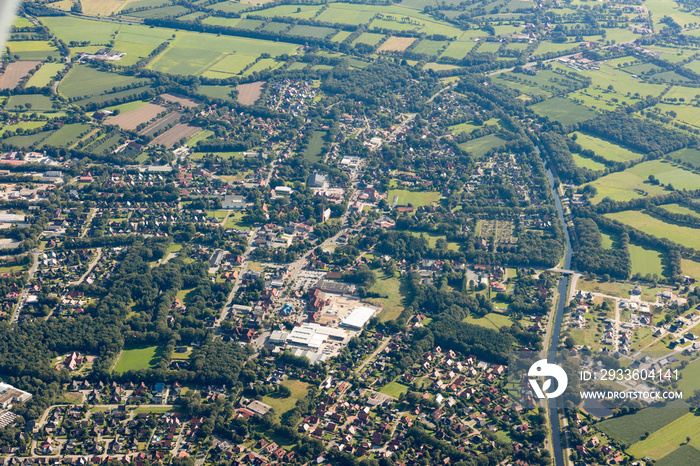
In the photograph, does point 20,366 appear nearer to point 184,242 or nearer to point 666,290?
point 184,242

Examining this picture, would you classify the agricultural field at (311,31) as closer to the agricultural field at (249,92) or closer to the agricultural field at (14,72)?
the agricultural field at (249,92)

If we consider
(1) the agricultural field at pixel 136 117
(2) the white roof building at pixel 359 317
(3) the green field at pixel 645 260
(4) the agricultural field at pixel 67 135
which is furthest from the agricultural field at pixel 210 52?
(3) the green field at pixel 645 260

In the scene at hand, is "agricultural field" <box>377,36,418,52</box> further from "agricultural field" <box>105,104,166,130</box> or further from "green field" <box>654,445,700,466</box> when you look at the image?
"green field" <box>654,445,700,466</box>

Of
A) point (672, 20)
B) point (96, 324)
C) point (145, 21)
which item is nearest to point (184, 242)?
point (96, 324)

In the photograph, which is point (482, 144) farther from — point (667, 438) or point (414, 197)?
point (667, 438)

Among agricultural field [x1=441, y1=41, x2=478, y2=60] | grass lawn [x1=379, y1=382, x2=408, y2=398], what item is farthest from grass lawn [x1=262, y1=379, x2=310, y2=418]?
agricultural field [x1=441, y1=41, x2=478, y2=60]

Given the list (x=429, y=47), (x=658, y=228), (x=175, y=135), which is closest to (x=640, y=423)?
(x=658, y=228)
